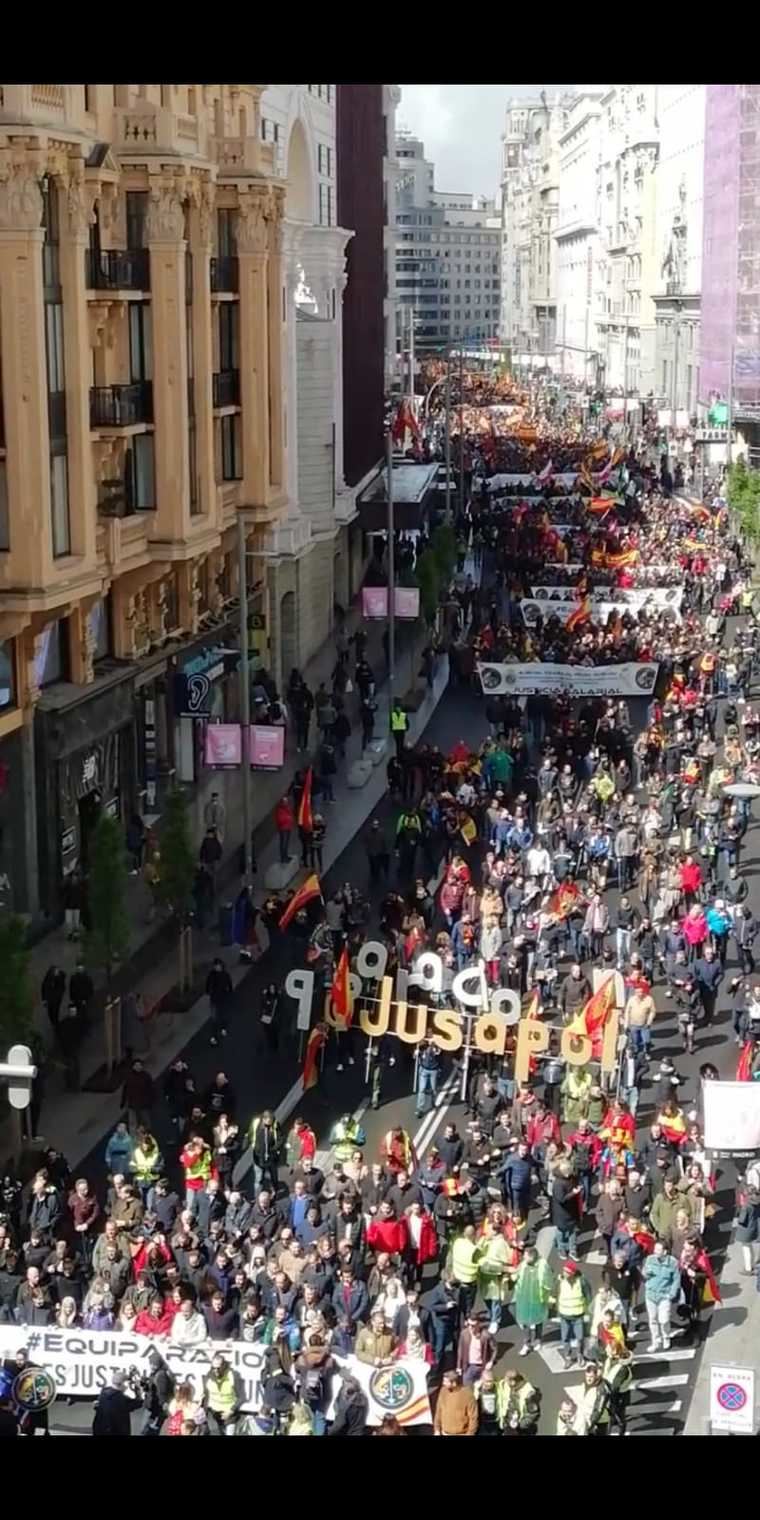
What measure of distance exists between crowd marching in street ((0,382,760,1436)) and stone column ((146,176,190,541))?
5251 mm

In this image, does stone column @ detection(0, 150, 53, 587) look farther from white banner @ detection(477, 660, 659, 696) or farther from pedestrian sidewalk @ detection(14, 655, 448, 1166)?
white banner @ detection(477, 660, 659, 696)

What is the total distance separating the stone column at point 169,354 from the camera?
32.8 meters

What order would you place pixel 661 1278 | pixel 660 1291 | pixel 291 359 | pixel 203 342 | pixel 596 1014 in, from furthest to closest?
pixel 291 359, pixel 203 342, pixel 596 1014, pixel 660 1291, pixel 661 1278

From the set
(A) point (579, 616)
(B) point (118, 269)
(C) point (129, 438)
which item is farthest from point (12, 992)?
(A) point (579, 616)

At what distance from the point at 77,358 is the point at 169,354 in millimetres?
4999

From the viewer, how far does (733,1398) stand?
13.2m

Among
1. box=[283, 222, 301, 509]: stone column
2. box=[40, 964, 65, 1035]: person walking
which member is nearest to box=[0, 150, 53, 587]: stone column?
box=[40, 964, 65, 1035]: person walking

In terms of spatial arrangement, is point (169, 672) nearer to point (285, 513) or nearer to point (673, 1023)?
point (285, 513)

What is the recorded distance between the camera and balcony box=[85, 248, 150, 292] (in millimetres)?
30719

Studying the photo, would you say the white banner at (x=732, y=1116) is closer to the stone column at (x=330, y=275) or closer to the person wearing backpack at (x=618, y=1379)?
the person wearing backpack at (x=618, y=1379)

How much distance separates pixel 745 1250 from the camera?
59.5ft

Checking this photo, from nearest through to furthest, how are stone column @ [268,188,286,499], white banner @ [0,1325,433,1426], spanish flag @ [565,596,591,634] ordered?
white banner @ [0,1325,433,1426], stone column @ [268,188,286,499], spanish flag @ [565,596,591,634]

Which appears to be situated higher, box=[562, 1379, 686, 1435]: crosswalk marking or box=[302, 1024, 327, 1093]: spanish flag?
box=[302, 1024, 327, 1093]: spanish flag

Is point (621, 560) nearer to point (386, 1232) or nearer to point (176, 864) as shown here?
point (176, 864)
